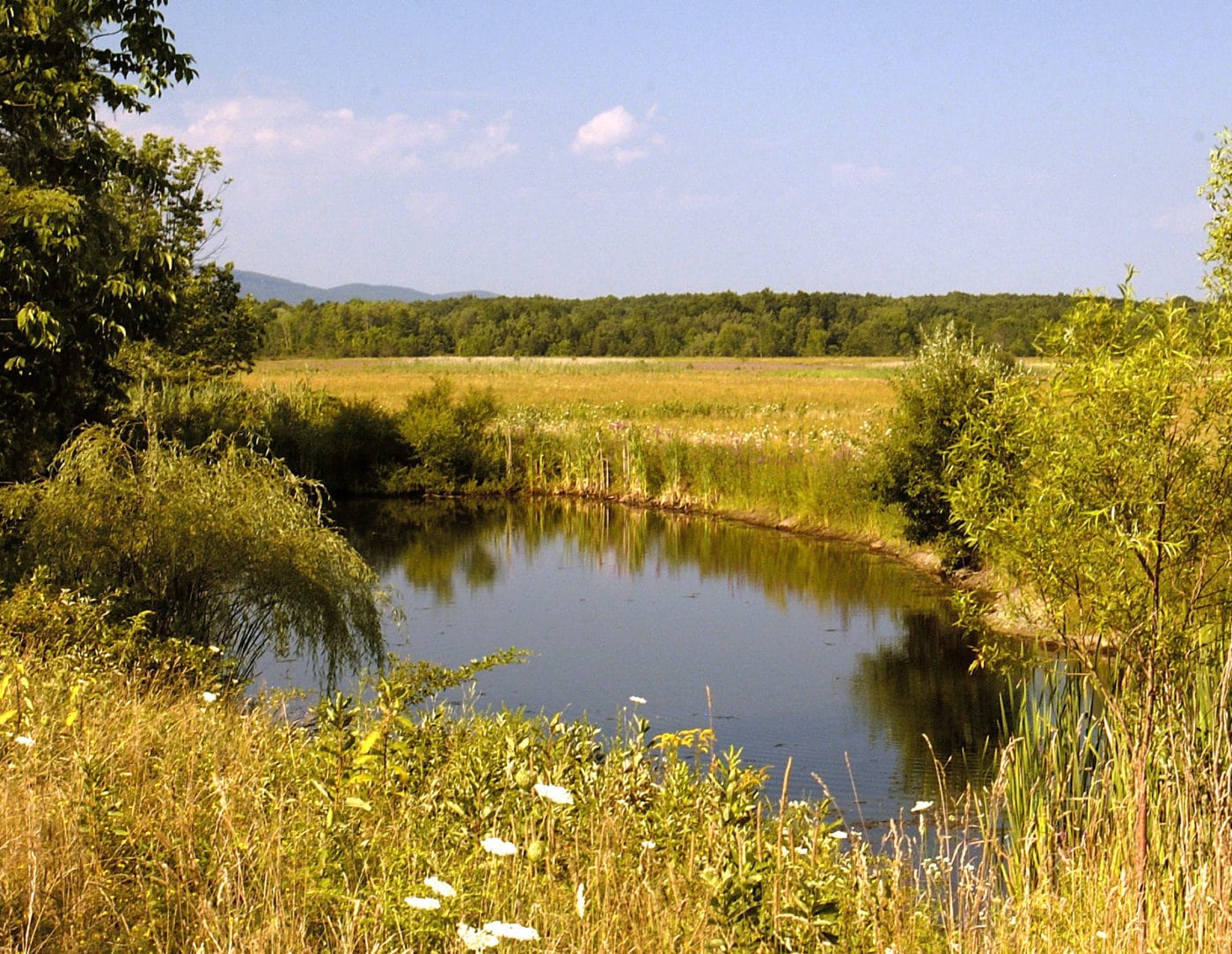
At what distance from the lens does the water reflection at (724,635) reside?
35.9 feet

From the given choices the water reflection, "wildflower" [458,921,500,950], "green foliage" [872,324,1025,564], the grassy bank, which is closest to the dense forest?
the grassy bank

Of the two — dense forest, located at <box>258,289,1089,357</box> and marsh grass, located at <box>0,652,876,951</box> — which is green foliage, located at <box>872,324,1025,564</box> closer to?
marsh grass, located at <box>0,652,876,951</box>

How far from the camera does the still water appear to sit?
10.8m

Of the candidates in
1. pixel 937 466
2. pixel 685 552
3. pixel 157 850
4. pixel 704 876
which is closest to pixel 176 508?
pixel 157 850

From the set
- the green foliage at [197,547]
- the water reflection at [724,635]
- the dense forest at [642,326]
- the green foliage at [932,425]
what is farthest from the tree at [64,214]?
the dense forest at [642,326]

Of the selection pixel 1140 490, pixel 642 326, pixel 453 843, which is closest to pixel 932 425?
pixel 1140 490

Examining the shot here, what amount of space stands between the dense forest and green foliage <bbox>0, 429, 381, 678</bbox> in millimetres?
79661

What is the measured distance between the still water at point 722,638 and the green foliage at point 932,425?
3.22 feet

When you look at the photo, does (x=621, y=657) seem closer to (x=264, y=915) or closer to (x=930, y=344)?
(x=930, y=344)

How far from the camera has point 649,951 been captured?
3.22 metres

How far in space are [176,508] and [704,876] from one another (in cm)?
699

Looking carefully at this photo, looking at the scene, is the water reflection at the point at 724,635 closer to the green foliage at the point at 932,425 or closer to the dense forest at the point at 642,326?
the green foliage at the point at 932,425

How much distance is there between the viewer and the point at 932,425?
16281 mm

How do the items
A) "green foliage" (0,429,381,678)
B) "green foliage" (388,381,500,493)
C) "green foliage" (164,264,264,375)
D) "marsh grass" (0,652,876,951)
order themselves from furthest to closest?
"green foliage" (388,381,500,493) < "green foliage" (164,264,264,375) < "green foliage" (0,429,381,678) < "marsh grass" (0,652,876,951)
